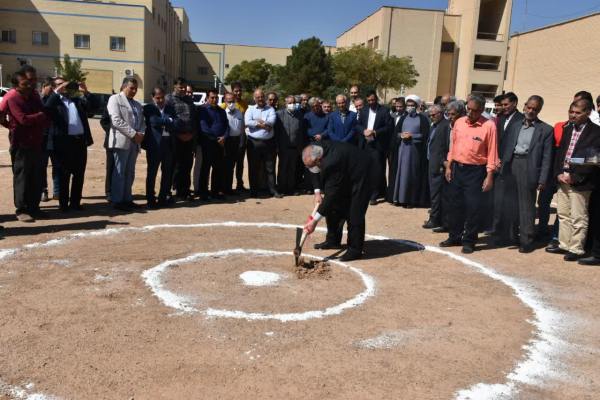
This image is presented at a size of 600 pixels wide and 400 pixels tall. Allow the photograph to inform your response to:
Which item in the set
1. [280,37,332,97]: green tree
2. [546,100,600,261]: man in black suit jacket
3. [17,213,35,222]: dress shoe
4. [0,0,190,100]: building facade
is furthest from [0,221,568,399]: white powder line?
[0,0,190,100]: building facade

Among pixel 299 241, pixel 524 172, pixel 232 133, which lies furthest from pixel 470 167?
pixel 232 133

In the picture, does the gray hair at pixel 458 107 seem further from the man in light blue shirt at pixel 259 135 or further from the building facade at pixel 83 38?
the building facade at pixel 83 38

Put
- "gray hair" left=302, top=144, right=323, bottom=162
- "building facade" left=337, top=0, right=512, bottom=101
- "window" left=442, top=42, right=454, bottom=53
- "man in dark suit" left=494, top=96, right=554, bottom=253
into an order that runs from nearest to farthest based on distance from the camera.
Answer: "gray hair" left=302, top=144, right=323, bottom=162, "man in dark suit" left=494, top=96, right=554, bottom=253, "building facade" left=337, top=0, right=512, bottom=101, "window" left=442, top=42, right=454, bottom=53

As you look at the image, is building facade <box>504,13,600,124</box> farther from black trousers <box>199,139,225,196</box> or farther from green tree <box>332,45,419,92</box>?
black trousers <box>199,139,225,196</box>

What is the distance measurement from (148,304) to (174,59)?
198ft

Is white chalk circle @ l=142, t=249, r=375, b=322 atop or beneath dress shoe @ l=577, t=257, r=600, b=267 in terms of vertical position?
beneath

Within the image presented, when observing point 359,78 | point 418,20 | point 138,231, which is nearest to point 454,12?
point 418,20

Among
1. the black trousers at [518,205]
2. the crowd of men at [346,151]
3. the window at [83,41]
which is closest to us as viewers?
the crowd of men at [346,151]

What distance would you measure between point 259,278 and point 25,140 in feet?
14.4

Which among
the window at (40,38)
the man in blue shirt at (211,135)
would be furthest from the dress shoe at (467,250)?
the window at (40,38)

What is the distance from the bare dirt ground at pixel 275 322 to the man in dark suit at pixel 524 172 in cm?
57

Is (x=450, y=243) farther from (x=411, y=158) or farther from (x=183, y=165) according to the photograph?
(x=183, y=165)

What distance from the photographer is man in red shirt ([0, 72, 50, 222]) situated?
727cm

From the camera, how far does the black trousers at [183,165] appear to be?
9.24m
